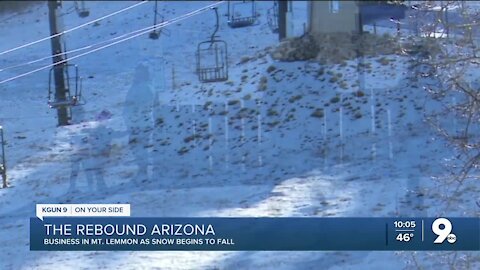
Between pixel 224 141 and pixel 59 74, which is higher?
pixel 59 74

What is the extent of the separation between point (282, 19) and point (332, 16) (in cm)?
65

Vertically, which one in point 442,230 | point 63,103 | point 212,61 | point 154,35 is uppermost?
point 154,35

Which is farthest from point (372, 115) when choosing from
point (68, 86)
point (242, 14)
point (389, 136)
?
point (68, 86)

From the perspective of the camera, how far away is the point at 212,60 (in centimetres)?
802

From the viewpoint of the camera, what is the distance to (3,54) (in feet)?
21.0

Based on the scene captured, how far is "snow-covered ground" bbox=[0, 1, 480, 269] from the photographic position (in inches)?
251

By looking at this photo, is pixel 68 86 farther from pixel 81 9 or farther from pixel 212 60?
pixel 212 60

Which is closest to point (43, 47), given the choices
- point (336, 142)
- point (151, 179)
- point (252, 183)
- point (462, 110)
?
point (151, 179)

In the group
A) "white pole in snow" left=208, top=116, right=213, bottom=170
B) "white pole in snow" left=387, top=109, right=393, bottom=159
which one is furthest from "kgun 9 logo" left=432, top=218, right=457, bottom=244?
"white pole in snow" left=208, top=116, right=213, bottom=170

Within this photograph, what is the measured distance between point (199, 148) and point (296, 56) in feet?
5.41

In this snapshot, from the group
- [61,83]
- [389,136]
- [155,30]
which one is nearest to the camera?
[61,83]

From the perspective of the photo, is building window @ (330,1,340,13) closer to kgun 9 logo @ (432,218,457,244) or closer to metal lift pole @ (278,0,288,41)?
metal lift pole @ (278,0,288,41)

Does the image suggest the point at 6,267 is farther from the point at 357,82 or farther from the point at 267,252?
the point at 357,82

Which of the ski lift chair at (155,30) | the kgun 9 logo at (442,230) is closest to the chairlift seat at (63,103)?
the ski lift chair at (155,30)
